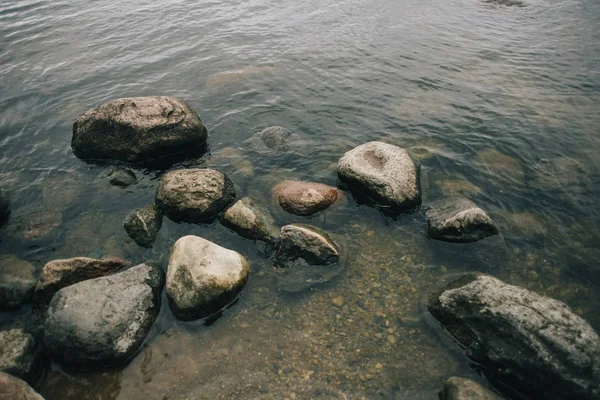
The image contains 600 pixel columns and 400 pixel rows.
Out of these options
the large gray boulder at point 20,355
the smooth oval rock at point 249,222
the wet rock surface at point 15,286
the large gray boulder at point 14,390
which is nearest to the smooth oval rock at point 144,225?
the smooth oval rock at point 249,222

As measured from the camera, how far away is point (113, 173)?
955 centimetres

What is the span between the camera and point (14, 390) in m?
4.65

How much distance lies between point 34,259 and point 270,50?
45.6 feet

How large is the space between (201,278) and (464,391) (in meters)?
4.54

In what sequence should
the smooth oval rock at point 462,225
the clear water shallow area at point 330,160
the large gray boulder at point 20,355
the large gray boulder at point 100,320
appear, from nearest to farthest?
1. the large gray boulder at point 20,355
2. the large gray boulder at point 100,320
3. the clear water shallow area at point 330,160
4. the smooth oval rock at point 462,225

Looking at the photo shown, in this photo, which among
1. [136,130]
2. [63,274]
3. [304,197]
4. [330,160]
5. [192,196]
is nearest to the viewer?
[63,274]

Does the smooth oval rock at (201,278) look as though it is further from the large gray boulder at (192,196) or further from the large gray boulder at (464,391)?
the large gray boulder at (464,391)

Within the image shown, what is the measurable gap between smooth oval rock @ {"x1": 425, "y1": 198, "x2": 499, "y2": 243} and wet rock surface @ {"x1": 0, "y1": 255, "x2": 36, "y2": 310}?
8244mm

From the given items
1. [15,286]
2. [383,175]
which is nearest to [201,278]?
[15,286]

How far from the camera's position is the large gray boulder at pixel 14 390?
457 centimetres

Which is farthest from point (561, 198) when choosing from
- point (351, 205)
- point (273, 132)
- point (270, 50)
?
point (270, 50)

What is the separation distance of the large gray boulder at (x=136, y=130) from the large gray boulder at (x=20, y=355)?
5245 mm

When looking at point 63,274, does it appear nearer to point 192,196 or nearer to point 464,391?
point 192,196

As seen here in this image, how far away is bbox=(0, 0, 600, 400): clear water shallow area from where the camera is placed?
5.98 m
